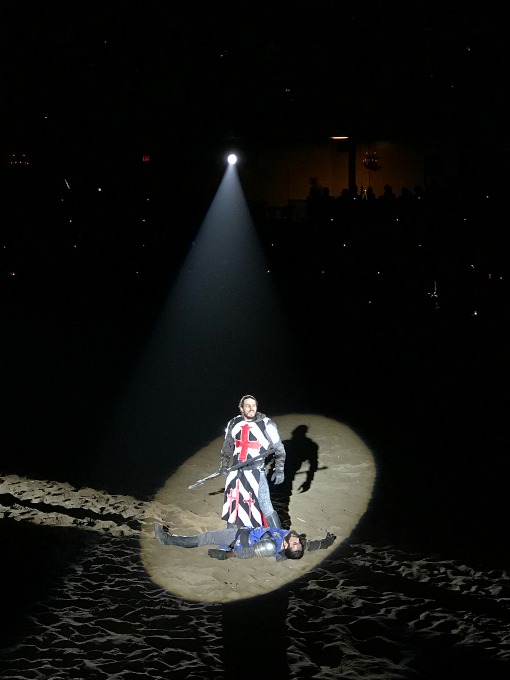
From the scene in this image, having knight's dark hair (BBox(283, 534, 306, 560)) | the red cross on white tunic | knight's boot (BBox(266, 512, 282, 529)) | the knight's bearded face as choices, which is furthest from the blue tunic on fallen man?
the knight's bearded face

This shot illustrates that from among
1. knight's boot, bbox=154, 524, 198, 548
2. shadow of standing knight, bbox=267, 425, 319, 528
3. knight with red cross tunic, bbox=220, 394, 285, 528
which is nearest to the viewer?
knight with red cross tunic, bbox=220, 394, 285, 528

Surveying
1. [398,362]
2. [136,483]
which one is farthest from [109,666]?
[398,362]

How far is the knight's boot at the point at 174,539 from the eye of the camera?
8805 millimetres

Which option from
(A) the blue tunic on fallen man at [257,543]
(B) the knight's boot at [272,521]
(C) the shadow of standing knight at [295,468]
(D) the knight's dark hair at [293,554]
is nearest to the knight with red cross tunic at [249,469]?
(B) the knight's boot at [272,521]

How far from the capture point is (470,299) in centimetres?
1862

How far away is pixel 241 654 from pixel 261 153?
20.5m

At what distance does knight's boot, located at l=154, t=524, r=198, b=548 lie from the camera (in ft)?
28.9

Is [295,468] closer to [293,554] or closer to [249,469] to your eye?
[249,469]

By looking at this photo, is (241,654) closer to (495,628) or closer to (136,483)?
(495,628)

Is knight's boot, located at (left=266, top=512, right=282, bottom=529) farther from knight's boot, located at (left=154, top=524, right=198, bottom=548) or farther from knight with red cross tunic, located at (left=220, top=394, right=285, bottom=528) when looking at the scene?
knight's boot, located at (left=154, top=524, right=198, bottom=548)

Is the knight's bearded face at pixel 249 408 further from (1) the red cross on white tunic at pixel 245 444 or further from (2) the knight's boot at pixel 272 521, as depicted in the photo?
(2) the knight's boot at pixel 272 521

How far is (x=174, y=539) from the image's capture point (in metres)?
8.89

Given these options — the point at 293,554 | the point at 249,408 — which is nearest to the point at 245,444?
the point at 249,408

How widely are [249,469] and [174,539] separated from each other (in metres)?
1.16
